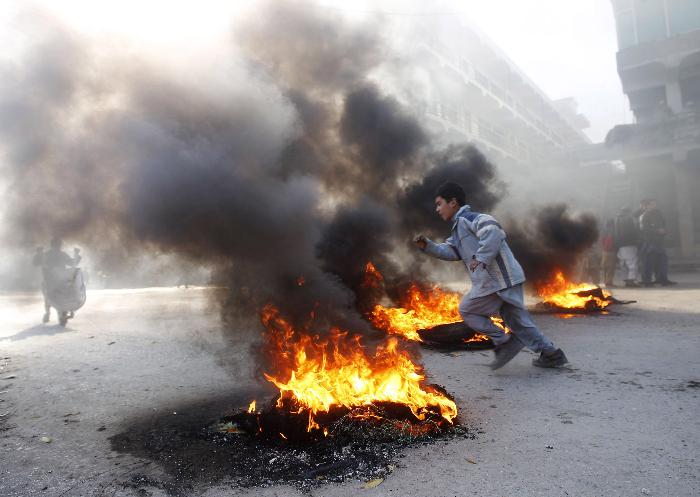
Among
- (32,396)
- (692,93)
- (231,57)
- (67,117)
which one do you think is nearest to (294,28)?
(231,57)

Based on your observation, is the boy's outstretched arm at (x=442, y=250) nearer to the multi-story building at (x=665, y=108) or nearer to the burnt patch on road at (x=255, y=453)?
the burnt patch on road at (x=255, y=453)

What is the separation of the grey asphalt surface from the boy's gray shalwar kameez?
1.18 ft

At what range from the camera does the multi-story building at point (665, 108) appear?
18.3 meters

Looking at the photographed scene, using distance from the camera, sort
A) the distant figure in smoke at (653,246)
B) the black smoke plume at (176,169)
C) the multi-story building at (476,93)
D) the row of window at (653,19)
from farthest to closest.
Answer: the multi-story building at (476,93) → the row of window at (653,19) → the distant figure in smoke at (653,246) → the black smoke plume at (176,169)

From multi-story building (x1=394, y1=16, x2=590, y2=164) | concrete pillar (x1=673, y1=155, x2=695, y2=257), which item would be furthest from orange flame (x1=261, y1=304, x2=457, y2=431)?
concrete pillar (x1=673, y1=155, x2=695, y2=257)

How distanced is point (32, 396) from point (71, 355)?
1856 mm

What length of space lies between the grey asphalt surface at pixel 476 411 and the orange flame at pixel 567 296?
74cm

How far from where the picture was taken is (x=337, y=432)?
8.87 ft

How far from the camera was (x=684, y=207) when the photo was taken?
1811 cm

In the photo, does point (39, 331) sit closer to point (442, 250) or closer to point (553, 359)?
point (442, 250)

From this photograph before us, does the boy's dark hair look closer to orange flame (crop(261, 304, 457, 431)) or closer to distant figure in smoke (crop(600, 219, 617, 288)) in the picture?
orange flame (crop(261, 304, 457, 431))

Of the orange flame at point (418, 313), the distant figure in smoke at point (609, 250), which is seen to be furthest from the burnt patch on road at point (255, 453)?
the distant figure in smoke at point (609, 250)

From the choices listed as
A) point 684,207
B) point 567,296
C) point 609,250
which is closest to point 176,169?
point 567,296

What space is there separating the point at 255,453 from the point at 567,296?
659 centimetres
